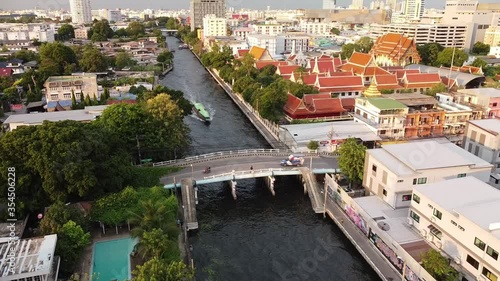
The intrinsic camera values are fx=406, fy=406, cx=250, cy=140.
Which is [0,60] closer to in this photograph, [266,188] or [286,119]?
[286,119]

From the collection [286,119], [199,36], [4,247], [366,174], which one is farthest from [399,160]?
[199,36]

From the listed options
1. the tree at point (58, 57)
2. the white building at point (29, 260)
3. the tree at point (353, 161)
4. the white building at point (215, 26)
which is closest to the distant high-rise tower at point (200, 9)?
the white building at point (215, 26)

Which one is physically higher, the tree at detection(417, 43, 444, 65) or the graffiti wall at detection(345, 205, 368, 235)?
the tree at detection(417, 43, 444, 65)

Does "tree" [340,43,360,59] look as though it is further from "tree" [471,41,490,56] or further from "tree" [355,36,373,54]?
"tree" [471,41,490,56]

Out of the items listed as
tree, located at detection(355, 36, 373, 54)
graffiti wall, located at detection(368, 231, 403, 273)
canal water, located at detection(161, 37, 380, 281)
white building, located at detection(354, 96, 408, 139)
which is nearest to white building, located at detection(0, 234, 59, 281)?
canal water, located at detection(161, 37, 380, 281)

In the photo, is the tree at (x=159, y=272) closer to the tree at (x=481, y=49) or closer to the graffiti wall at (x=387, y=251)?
the graffiti wall at (x=387, y=251)
